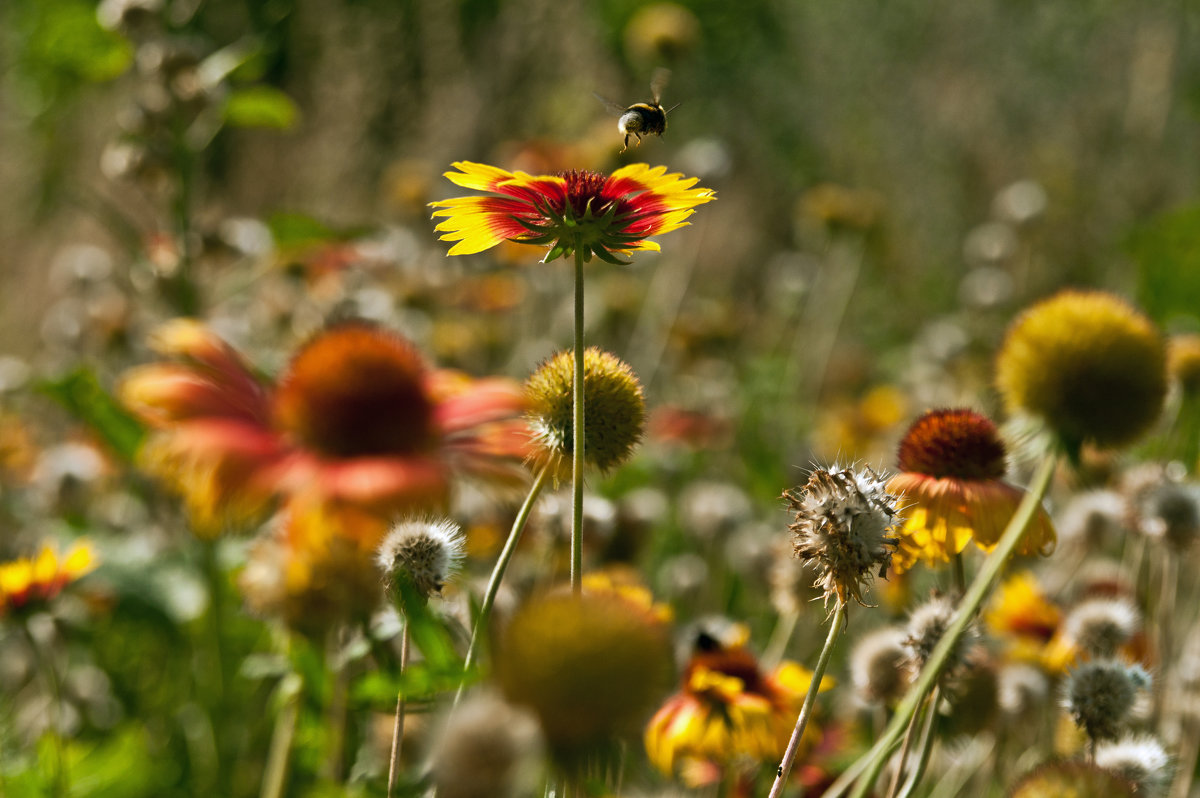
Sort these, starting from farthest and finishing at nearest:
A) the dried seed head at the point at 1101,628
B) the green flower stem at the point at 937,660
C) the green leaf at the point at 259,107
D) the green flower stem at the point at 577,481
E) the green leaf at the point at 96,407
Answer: the green leaf at the point at 259,107 → the green leaf at the point at 96,407 → the dried seed head at the point at 1101,628 → the green flower stem at the point at 577,481 → the green flower stem at the point at 937,660

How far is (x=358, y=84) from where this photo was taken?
6090 millimetres

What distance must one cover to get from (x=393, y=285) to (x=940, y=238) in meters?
4.41

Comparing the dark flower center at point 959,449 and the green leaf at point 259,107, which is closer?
the dark flower center at point 959,449

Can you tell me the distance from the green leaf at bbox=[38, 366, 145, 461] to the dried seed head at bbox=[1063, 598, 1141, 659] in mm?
1943

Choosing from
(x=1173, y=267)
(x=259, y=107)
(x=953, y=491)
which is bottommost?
(x=953, y=491)

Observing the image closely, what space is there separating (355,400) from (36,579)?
0.84m

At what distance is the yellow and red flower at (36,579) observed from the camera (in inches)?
66.9

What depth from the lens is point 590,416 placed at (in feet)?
3.84

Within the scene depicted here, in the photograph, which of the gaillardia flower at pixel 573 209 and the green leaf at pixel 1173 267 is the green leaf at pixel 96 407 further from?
the green leaf at pixel 1173 267

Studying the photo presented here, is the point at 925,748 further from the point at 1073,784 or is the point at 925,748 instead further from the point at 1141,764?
the point at 1141,764

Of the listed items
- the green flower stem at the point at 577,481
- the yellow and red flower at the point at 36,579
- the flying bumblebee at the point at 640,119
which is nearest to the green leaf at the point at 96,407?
the yellow and red flower at the point at 36,579

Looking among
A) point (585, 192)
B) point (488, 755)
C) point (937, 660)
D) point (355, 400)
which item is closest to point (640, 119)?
point (585, 192)

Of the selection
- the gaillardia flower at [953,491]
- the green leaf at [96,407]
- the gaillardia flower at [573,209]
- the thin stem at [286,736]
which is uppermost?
the gaillardia flower at [573,209]

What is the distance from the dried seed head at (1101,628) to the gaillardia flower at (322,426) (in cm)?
105
